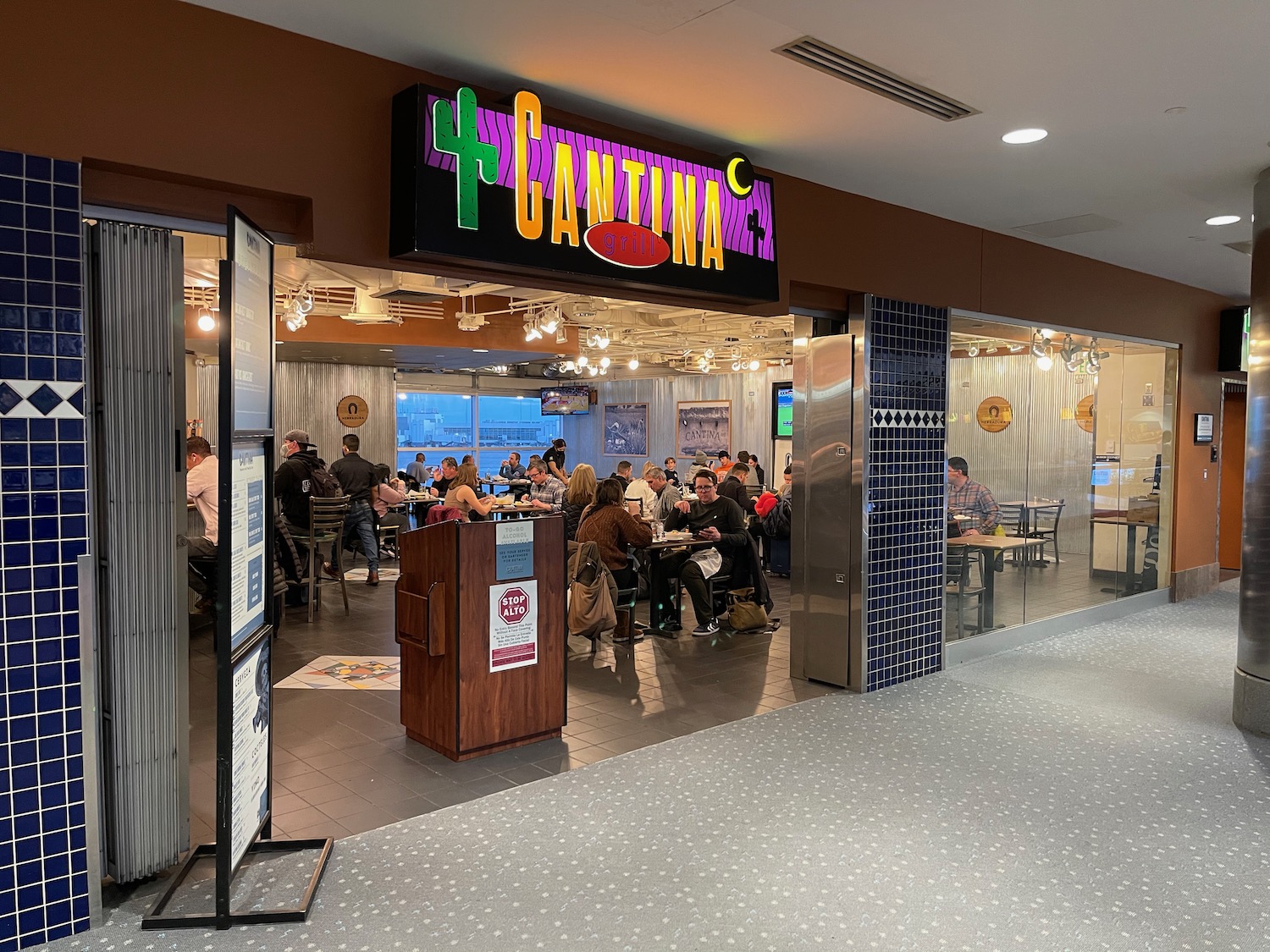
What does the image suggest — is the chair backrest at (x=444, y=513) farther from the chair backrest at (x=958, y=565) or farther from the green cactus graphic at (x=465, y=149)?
the green cactus graphic at (x=465, y=149)

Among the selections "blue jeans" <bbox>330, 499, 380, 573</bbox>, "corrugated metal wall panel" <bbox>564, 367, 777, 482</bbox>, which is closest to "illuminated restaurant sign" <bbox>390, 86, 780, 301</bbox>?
"blue jeans" <bbox>330, 499, 380, 573</bbox>

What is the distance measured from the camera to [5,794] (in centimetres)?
277

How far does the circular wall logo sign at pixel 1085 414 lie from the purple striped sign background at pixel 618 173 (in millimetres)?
4123

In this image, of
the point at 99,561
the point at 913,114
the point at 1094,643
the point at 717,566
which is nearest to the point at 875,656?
the point at 717,566

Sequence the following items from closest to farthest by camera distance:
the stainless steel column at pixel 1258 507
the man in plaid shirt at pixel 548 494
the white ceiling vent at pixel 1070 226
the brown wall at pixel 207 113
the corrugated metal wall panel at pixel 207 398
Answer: the brown wall at pixel 207 113 < the stainless steel column at pixel 1258 507 < the white ceiling vent at pixel 1070 226 < the man in plaid shirt at pixel 548 494 < the corrugated metal wall panel at pixel 207 398

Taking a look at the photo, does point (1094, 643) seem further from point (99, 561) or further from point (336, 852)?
point (99, 561)

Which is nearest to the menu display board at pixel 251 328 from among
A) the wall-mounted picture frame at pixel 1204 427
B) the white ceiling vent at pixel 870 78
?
the white ceiling vent at pixel 870 78

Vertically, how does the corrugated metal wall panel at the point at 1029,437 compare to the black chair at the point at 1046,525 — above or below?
above

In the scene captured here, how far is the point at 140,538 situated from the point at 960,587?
17.6ft

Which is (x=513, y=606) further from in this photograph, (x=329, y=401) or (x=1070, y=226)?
(x=329, y=401)

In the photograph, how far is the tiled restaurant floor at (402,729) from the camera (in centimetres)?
404

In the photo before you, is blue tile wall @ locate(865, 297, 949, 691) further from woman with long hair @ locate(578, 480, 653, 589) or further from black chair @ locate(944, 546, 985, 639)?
woman with long hair @ locate(578, 480, 653, 589)

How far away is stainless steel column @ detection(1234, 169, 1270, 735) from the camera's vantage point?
496 centimetres

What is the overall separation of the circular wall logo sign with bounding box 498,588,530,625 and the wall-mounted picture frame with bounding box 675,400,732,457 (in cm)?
1509
